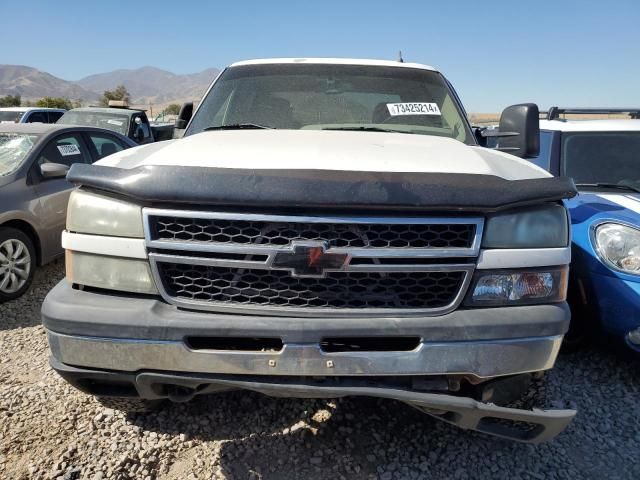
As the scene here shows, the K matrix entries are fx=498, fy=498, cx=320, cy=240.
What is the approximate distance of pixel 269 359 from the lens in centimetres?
186

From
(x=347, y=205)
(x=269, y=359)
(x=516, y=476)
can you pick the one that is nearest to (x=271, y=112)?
(x=347, y=205)

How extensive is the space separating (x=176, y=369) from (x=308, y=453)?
3.06 ft

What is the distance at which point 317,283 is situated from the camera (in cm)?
192

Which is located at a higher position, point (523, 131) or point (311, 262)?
point (523, 131)

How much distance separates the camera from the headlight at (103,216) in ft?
6.39

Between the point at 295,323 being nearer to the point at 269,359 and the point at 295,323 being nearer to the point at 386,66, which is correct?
the point at 269,359

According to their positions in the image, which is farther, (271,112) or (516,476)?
(271,112)

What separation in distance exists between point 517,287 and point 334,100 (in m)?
1.95

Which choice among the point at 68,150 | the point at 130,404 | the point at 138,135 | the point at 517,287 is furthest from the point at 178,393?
the point at 138,135

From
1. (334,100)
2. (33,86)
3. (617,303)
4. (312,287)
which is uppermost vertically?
Answer: (33,86)

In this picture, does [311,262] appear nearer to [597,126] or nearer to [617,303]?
[617,303]

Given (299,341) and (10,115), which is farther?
(10,115)

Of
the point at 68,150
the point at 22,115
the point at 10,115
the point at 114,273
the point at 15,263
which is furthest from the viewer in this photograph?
the point at 10,115

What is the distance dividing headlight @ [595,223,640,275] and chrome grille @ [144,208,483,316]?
168cm
